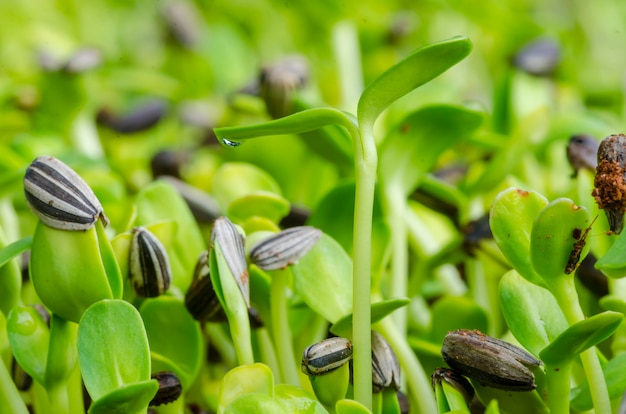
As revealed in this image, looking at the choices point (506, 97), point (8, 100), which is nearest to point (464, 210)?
point (506, 97)

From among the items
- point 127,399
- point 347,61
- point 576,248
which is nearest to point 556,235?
point 576,248

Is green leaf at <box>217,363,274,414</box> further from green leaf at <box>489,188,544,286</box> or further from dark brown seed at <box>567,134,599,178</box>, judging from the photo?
dark brown seed at <box>567,134,599,178</box>

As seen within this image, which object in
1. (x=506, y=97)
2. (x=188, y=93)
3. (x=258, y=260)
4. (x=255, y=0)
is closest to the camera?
(x=258, y=260)

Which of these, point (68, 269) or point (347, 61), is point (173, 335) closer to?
point (68, 269)

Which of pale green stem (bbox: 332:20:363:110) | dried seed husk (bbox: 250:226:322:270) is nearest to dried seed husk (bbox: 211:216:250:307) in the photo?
dried seed husk (bbox: 250:226:322:270)

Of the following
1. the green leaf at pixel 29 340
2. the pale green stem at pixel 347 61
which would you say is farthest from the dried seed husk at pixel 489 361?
the pale green stem at pixel 347 61

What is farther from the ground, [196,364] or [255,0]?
[255,0]

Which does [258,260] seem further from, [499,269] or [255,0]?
[255,0]
